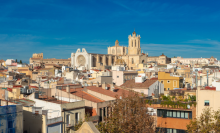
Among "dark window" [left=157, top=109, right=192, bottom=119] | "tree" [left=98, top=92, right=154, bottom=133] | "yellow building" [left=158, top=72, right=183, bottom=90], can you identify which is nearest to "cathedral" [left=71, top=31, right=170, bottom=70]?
"yellow building" [left=158, top=72, right=183, bottom=90]

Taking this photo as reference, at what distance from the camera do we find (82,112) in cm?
1361

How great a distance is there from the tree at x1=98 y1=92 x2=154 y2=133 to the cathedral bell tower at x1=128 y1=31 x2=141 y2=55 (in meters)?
91.7

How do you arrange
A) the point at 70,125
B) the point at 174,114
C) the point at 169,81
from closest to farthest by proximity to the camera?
1. the point at 70,125
2. the point at 174,114
3. the point at 169,81

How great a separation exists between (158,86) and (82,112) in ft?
35.5

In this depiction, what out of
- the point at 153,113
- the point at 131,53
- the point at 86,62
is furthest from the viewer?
the point at 131,53

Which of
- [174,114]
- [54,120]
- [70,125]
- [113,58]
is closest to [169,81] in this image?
[174,114]

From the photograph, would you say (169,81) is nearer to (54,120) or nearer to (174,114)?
(174,114)

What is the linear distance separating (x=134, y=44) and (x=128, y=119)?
94275mm

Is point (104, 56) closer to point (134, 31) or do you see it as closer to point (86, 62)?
point (86, 62)

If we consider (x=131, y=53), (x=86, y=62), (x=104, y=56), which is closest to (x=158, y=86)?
(x=86, y=62)

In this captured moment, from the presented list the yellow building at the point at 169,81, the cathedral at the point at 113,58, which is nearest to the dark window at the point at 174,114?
the yellow building at the point at 169,81

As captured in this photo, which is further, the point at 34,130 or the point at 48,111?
the point at 48,111

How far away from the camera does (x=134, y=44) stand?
342 feet

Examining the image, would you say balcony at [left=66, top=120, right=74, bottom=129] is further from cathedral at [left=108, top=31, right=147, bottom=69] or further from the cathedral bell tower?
the cathedral bell tower
